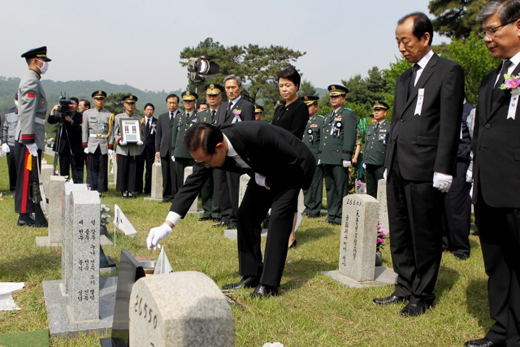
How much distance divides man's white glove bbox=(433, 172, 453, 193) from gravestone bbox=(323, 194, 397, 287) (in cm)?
112

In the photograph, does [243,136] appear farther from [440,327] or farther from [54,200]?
[54,200]

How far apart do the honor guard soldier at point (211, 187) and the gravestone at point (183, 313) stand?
250 inches

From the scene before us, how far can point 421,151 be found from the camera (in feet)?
12.1

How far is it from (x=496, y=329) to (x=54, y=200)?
16.2ft

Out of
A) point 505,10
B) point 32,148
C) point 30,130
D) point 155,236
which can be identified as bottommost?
point 155,236

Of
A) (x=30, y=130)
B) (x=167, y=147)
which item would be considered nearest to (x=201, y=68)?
(x=167, y=147)

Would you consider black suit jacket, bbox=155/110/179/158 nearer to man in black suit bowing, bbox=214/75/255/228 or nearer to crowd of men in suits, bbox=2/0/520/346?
man in black suit bowing, bbox=214/75/255/228

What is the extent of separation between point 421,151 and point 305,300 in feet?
5.15

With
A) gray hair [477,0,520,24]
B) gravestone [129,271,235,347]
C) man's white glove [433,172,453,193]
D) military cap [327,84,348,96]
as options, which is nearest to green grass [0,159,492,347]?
man's white glove [433,172,453,193]

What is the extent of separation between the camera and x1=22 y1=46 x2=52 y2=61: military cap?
6.47m

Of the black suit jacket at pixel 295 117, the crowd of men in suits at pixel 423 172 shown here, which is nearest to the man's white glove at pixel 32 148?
the crowd of men in suits at pixel 423 172

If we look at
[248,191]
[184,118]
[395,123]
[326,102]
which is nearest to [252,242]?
[248,191]

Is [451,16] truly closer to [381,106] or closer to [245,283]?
[381,106]

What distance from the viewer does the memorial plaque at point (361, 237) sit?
4.67 m
